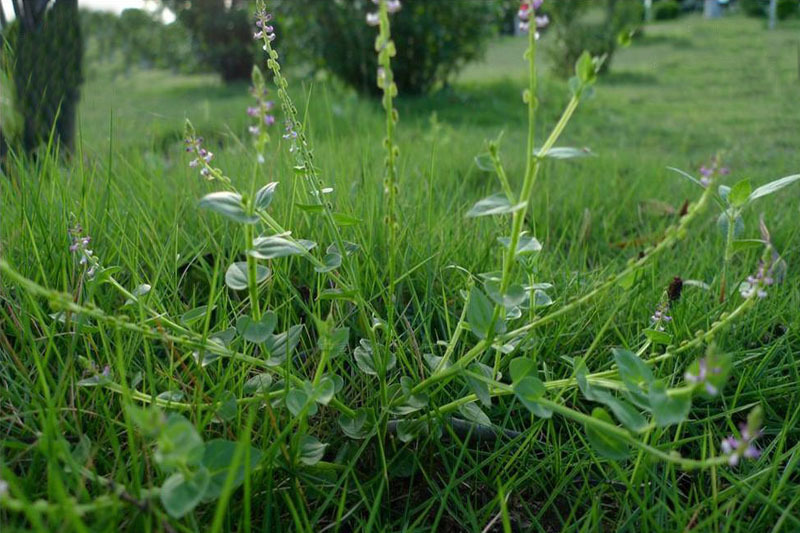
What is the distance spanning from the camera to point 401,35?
658 centimetres

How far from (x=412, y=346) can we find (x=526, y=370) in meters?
0.42

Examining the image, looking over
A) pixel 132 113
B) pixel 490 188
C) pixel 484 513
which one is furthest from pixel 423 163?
pixel 132 113

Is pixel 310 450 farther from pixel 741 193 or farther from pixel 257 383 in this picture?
pixel 741 193

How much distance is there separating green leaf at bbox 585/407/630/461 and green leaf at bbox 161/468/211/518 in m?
0.53

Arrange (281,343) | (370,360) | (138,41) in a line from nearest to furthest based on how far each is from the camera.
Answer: (281,343) → (370,360) → (138,41)

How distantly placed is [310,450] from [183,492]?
274 millimetres

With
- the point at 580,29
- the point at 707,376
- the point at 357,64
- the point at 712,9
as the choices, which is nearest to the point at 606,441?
the point at 707,376

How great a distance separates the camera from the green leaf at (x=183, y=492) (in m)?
0.76

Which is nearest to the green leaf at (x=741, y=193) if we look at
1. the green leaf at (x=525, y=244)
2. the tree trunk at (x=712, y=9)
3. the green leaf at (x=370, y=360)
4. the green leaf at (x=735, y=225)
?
the green leaf at (x=735, y=225)

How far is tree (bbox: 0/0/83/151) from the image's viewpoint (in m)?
2.88

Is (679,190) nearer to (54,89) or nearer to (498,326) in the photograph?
(498,326)

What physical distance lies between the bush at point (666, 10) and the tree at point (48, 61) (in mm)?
25616

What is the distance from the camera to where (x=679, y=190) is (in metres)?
2.91

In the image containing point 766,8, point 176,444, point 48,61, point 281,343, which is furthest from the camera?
point 766,8
